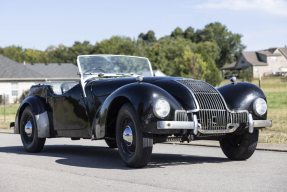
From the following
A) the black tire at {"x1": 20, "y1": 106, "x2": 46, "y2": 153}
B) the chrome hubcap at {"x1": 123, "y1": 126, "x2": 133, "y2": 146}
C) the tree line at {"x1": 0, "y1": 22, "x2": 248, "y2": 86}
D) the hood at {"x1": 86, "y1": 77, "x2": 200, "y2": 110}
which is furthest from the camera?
the tree line at {"x1": 0, "y1": 22, "x2": 248, "y2": 86}

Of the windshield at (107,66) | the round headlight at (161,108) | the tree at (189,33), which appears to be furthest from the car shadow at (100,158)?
the tree at (189,33)

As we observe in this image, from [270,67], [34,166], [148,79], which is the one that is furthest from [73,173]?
[270,67]

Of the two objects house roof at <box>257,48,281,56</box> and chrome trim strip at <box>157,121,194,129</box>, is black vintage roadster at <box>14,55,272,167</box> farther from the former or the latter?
house roof at <box>257,48,281,56</box>

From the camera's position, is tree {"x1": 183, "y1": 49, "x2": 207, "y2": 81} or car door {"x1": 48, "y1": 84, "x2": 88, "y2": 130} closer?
car door {"x1": 48, "y1": 84, "x2": 88, "y2": 130}

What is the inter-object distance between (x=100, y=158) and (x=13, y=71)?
42.5 metres

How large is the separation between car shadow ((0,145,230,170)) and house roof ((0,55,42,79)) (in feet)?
127

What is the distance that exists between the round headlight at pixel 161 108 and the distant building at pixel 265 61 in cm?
9750

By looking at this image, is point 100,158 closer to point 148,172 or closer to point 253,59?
point 148,172

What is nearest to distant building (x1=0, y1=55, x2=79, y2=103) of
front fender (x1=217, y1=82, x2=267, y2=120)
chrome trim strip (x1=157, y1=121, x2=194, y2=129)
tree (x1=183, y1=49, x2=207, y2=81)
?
tree (x1=183, y1=49, x2=207, y2=81)

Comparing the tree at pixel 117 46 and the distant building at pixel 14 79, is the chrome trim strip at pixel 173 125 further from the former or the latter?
the tree at pixel 117 46

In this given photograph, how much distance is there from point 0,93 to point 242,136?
42.2 meters

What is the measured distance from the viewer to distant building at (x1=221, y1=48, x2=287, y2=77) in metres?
102

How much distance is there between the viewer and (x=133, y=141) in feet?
21.8

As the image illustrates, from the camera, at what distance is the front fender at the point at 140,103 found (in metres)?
6.38
